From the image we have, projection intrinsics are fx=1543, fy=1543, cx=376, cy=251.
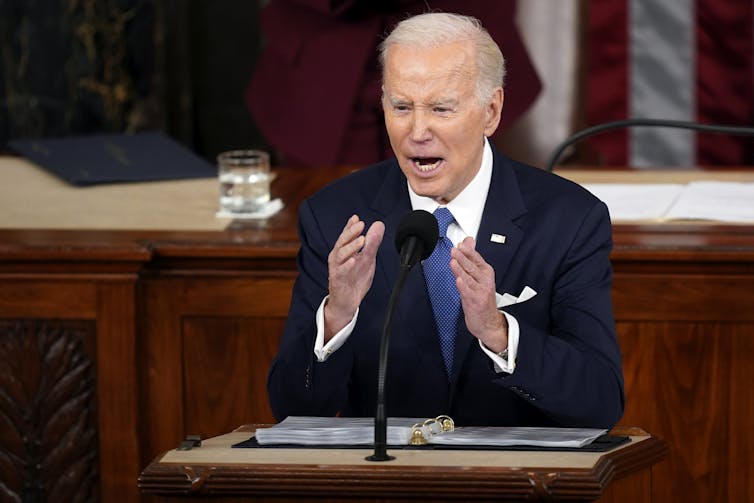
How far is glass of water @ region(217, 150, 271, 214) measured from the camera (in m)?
3.19

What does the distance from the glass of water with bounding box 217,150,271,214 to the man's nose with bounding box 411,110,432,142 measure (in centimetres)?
110

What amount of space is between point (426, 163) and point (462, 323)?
0.79 ft

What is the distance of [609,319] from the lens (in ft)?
7.25

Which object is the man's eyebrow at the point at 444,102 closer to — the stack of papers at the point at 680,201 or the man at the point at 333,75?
the stack of papers at the point at 680,201

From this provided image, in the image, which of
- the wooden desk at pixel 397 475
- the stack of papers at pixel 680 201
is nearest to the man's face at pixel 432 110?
the wooden desk at pixel 397 475

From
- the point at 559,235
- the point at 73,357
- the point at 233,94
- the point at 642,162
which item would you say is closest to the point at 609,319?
the point at 559,235

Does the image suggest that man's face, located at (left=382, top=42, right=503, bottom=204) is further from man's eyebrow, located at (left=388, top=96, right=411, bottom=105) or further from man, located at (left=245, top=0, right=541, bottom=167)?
man, located at (left=245, top=0, right=541, bottom=167)

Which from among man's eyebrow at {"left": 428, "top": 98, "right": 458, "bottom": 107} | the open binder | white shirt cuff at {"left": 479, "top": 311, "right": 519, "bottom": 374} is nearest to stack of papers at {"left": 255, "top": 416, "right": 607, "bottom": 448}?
the open binder

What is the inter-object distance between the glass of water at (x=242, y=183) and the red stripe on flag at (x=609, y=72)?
1979 millimetres

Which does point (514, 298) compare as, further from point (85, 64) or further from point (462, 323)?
point (85, 64)

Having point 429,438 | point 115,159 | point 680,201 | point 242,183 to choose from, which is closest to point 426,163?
point 429,438

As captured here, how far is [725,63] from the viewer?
16.3 ft

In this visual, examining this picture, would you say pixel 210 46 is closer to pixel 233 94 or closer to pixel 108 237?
pixel 233 94

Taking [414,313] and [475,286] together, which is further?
[414,313]
